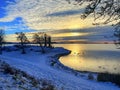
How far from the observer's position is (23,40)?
139 metres

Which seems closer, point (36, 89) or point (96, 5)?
point (96, 5)

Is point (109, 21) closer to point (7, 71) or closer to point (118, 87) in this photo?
point (7, 71)

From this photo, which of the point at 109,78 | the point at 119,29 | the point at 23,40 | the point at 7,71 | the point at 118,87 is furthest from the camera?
the point at 23,40

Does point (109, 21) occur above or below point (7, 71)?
above

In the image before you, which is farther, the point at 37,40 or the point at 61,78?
the point at 37,40

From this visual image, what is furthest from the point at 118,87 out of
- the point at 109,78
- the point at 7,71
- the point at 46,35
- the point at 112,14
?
the point at 46,35

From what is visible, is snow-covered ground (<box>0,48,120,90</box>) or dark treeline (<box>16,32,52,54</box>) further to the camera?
dark treeline (<box>16,32,52,54</box>)

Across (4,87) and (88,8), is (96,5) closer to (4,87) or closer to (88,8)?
(88,8)

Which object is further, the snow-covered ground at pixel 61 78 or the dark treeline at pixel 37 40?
the dark treeline at pixel 37 40

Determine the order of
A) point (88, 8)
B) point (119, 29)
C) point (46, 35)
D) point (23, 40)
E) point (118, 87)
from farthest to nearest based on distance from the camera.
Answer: point (46, 35), point (23, 40), point (118, 87), point (119, 29), point (88, 8)

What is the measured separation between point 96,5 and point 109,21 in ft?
3.39

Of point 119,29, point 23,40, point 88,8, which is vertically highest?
point 88,8

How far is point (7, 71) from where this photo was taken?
1533cm

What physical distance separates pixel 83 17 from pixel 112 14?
1.17 meters
